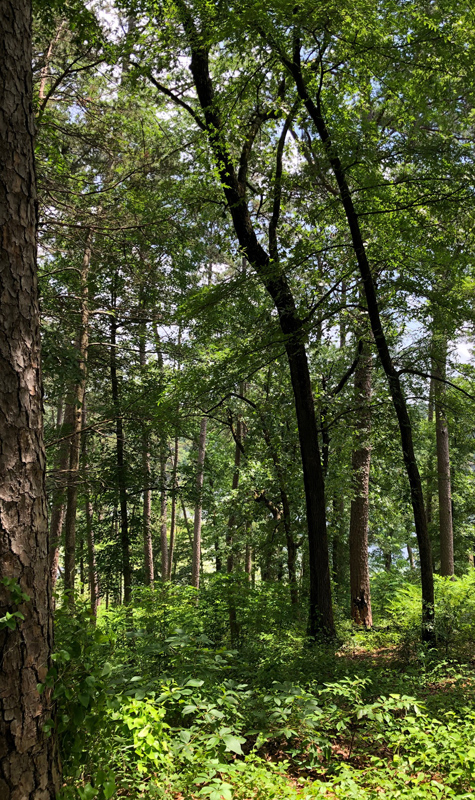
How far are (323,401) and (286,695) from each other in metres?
5.89

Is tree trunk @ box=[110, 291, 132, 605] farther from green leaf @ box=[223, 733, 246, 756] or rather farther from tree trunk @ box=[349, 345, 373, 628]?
green leaf @ box=[223, 733, 246, 756]

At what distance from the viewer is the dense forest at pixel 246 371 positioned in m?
2.45

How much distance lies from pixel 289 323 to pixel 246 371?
38.4 inches

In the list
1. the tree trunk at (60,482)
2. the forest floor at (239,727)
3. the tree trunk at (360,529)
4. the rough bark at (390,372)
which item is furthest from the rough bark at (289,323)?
the tree trunk at (60,482)

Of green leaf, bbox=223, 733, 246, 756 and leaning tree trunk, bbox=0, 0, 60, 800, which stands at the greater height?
leaning tree trunk, bbox=0, 0, 60, 800

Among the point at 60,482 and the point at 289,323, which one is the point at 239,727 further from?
the point at 60,482

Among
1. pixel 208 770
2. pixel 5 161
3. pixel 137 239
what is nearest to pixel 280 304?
pixel 137 239

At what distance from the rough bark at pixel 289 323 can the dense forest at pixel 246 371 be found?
41 mm

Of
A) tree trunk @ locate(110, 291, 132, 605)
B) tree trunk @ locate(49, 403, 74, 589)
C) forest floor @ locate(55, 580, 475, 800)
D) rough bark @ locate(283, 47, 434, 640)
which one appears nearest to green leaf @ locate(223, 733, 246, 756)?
forest floor @ locate(55, 580, 475, 800)

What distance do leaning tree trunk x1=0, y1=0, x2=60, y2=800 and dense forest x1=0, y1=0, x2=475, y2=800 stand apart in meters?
0.01

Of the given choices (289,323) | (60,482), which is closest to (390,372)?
(289,323)

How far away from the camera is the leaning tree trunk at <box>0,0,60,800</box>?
219 cm

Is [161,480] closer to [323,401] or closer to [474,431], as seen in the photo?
[323,401]

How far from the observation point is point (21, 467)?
2352 mm
